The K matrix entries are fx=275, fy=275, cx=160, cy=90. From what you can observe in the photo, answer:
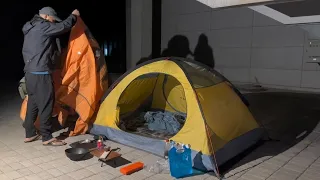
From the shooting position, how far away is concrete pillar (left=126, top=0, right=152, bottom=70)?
9859 mm

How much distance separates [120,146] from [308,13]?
18.5ft

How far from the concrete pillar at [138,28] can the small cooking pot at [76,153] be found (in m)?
7.22

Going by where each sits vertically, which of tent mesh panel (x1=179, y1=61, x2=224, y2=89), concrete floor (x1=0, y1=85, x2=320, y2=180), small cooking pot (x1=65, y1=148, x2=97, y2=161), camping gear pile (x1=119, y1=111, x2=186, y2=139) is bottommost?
concrete floor (x1=0, y1=85, x2=320, y2=180)

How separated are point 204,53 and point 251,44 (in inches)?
69.1

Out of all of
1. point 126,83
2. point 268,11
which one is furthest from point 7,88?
point 268,11

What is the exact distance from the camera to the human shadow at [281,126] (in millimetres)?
3191

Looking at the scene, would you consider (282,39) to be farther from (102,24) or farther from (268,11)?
(102,24)

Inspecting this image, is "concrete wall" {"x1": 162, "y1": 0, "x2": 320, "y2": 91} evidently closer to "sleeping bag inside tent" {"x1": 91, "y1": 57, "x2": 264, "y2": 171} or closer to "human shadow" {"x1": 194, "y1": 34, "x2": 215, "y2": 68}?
"human shadow" {"x1": 194, "y1": 34, "x2": 215, "y2": 68}

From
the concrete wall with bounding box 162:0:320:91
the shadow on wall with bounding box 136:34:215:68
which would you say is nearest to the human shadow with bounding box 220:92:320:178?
the concrete wall with bounding box 162:0:320:91

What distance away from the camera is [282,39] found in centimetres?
767

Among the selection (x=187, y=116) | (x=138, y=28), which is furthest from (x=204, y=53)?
(x=187, y=116)

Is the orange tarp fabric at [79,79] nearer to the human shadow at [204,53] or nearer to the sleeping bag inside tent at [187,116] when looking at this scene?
the sleeping bag inside tent at [187,116]

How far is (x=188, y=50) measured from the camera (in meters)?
10.1

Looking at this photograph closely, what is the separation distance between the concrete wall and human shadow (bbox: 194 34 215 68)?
139 millimetres
